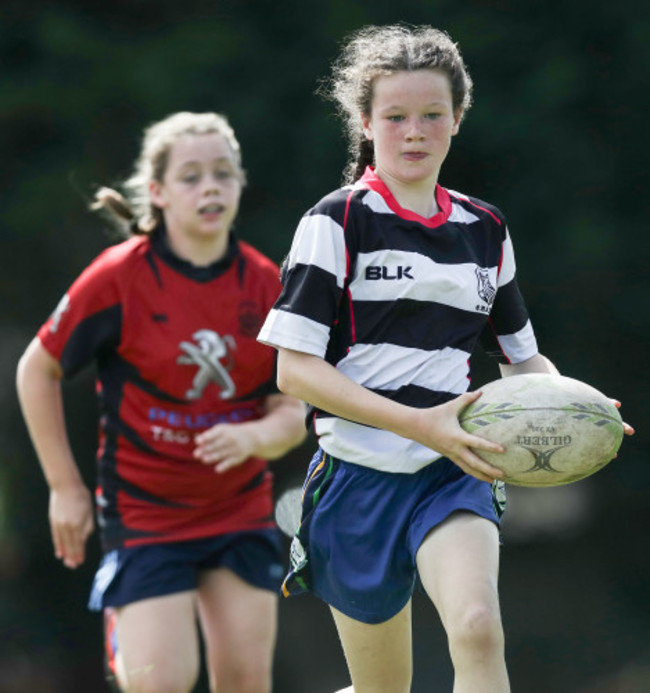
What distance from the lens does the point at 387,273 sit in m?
3.62

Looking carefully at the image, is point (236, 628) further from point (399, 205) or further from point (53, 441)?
point (399, 205)

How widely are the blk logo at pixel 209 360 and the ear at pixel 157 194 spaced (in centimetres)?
54

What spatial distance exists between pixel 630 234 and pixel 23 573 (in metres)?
3.52

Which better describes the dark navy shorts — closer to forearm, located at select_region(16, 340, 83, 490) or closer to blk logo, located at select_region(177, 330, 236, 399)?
forearm, located at select_region(16, 340, 83, 490)

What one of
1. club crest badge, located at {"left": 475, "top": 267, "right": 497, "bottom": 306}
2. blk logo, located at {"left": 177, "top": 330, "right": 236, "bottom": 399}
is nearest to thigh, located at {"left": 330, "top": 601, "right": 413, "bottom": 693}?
club crest badge, located at {"left": 475, "top": 267, "right": 497, "bottom": 306}

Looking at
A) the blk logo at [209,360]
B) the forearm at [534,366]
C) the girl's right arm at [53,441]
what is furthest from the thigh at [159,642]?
the forearm at [534,366]

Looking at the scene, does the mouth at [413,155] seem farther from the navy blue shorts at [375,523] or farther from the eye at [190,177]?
the eye at [190,177]

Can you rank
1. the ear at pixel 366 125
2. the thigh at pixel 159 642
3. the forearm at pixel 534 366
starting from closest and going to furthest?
the ear at pixel 366 125 < the forearm at pixel 534 366 < the thigh at pixel 159 642

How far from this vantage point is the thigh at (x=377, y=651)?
3.77 meters

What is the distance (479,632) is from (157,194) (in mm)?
2510

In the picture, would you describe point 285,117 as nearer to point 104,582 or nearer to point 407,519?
point 104,582

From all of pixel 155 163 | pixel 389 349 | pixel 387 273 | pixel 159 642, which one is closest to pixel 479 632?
pixel 389 349

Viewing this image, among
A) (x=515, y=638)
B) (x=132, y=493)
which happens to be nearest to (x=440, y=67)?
(x=132, y=493)

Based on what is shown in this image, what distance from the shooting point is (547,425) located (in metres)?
3.40
